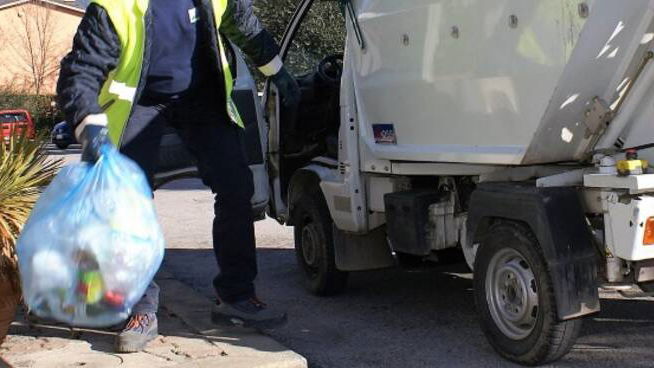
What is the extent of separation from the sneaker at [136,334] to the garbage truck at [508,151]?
1.57 meters

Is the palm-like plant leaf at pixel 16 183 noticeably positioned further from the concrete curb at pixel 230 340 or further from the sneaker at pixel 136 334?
the concrete curb at pixel 230 340

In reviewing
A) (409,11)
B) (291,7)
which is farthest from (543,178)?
(291,7)

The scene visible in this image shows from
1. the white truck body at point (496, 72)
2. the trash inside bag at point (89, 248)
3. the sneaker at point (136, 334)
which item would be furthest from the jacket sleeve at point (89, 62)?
the white truck body at point (496, 72)

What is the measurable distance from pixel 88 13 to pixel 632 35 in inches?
98.9

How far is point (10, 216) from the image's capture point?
167 inches

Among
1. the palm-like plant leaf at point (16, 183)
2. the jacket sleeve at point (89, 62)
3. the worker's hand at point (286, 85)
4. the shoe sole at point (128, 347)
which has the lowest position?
the shoe sole at point (128, 347)

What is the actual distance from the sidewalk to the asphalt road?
35cm

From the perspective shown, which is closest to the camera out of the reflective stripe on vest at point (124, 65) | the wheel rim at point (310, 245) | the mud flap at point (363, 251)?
the reflective stripe on vest at point (124, 65)

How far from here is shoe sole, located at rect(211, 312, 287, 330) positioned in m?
4.72

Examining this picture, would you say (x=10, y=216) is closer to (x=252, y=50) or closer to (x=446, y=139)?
(x=252, y=50)

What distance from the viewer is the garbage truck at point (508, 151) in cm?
363

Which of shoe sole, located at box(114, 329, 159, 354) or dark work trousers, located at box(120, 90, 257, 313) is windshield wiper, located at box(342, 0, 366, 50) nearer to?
dark work trousers, located at box(120, 90, 257, 313)

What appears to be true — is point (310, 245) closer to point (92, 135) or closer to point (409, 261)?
point (409, 261)

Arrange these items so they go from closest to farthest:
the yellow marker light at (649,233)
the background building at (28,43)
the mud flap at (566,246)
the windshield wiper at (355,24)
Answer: the yellow marker light at (649,233) < the mud flap at (566,246) < the windshield wiper at (355,24) < the background building at (28,43)
